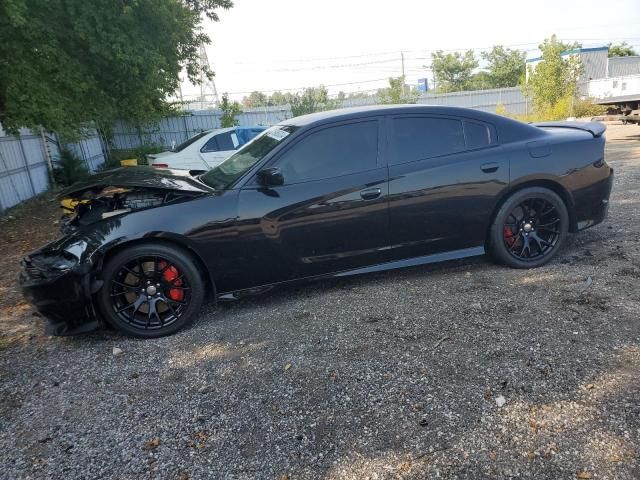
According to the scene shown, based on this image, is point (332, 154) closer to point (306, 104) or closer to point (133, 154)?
point (133, 154)

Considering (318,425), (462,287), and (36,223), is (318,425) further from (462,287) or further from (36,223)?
(36,223)

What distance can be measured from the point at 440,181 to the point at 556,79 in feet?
56.1

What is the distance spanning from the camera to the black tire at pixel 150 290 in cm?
342

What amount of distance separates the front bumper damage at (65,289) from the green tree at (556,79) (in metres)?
19.0

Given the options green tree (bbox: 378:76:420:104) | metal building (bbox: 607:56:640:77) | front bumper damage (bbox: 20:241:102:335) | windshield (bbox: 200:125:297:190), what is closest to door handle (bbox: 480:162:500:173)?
windshield (bbox: 200:125:297:190)

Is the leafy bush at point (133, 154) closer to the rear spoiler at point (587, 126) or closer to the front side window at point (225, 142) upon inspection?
the front side window at point (225, 142)

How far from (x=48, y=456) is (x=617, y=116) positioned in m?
15.9

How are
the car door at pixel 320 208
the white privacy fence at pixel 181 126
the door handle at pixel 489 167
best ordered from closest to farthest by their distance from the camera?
the car door at pixel 320 208, the door handle at pixel 489 167, the white privacy fence at pixel 181 126

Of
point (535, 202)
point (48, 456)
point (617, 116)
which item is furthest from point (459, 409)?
point (617, 116)

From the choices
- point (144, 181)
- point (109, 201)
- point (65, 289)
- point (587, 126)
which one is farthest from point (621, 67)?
point (65, 289)

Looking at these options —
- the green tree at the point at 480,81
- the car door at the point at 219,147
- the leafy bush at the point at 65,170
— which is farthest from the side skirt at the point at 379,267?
the green tree at the point at 480,81

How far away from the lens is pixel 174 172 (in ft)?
14.9

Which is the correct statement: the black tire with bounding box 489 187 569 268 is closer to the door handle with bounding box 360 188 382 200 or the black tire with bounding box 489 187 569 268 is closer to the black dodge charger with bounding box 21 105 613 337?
→ the black dodge charger with bounding box 21 105 613 337

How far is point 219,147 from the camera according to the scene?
396 inches
